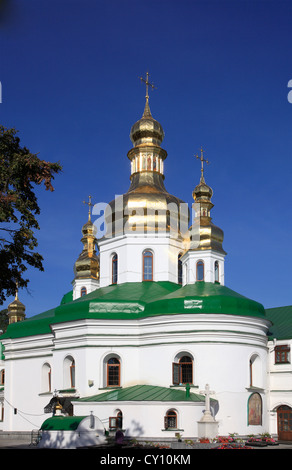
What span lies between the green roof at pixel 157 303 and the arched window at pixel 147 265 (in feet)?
2.20

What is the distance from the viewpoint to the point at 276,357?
30.1 meters

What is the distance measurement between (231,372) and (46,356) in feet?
35.8

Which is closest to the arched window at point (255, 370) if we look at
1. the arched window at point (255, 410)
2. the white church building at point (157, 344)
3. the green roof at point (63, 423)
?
the white church building at point (157, 344)

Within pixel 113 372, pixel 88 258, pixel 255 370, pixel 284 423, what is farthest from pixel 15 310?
pixel 284 423

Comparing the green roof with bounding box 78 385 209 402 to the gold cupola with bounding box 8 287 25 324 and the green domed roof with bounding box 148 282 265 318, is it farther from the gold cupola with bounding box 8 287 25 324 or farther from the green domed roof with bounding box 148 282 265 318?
the gold cupola with bounding box 8 287 25 324

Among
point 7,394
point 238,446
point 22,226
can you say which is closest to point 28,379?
point 7,394

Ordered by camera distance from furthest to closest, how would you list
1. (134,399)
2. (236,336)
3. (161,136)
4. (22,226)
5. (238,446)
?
1. (161,136)
2. (236,336)
3. (134,399)
4. (238,446)
5. (22,226)

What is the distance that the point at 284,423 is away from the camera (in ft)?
95.8

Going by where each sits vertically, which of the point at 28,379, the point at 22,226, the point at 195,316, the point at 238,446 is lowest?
the point at 238,446

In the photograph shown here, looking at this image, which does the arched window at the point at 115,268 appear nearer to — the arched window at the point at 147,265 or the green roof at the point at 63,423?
the arched window at the point at 147,265

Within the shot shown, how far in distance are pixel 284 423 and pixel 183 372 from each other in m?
5.82

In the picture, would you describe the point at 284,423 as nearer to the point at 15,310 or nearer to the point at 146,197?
the point at 146,197

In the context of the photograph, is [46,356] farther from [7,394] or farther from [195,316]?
[195,316]

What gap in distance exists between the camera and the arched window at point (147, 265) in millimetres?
33344
